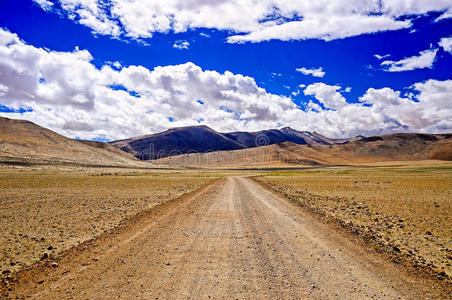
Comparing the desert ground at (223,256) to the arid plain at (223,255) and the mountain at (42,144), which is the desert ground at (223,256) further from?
the mountain at (42,144)

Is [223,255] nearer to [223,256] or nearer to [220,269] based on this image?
[223,256]

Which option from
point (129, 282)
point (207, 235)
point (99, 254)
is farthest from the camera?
point (207, 235)

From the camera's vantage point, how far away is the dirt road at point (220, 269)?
6091mm

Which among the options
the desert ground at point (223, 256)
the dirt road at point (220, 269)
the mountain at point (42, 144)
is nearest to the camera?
the dirt road at point (220, 269)

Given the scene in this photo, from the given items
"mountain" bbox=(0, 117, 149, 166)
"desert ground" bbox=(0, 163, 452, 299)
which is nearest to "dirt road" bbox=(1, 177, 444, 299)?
"desert ground" bbox=(0, 163, 452, 299)

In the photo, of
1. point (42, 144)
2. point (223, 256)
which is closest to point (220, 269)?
point (223, 256)

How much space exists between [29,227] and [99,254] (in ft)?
21.2

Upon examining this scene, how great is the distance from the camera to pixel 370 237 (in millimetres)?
11039

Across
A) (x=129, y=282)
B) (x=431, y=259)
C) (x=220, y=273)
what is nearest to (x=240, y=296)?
(x=220, y=273)

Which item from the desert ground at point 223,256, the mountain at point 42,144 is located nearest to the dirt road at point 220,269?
the desert ground at point 223,256

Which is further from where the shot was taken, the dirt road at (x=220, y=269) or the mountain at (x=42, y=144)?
the mountain at (x=42, y=144)

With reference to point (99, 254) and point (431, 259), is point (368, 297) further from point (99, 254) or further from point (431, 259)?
point (99, 254)

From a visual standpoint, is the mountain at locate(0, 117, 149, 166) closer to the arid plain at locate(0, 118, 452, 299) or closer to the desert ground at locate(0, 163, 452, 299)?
the arid plain at locate(0, 118, 452, 299)

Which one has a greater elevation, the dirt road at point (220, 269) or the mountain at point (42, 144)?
the mountain at point (42, 144)
